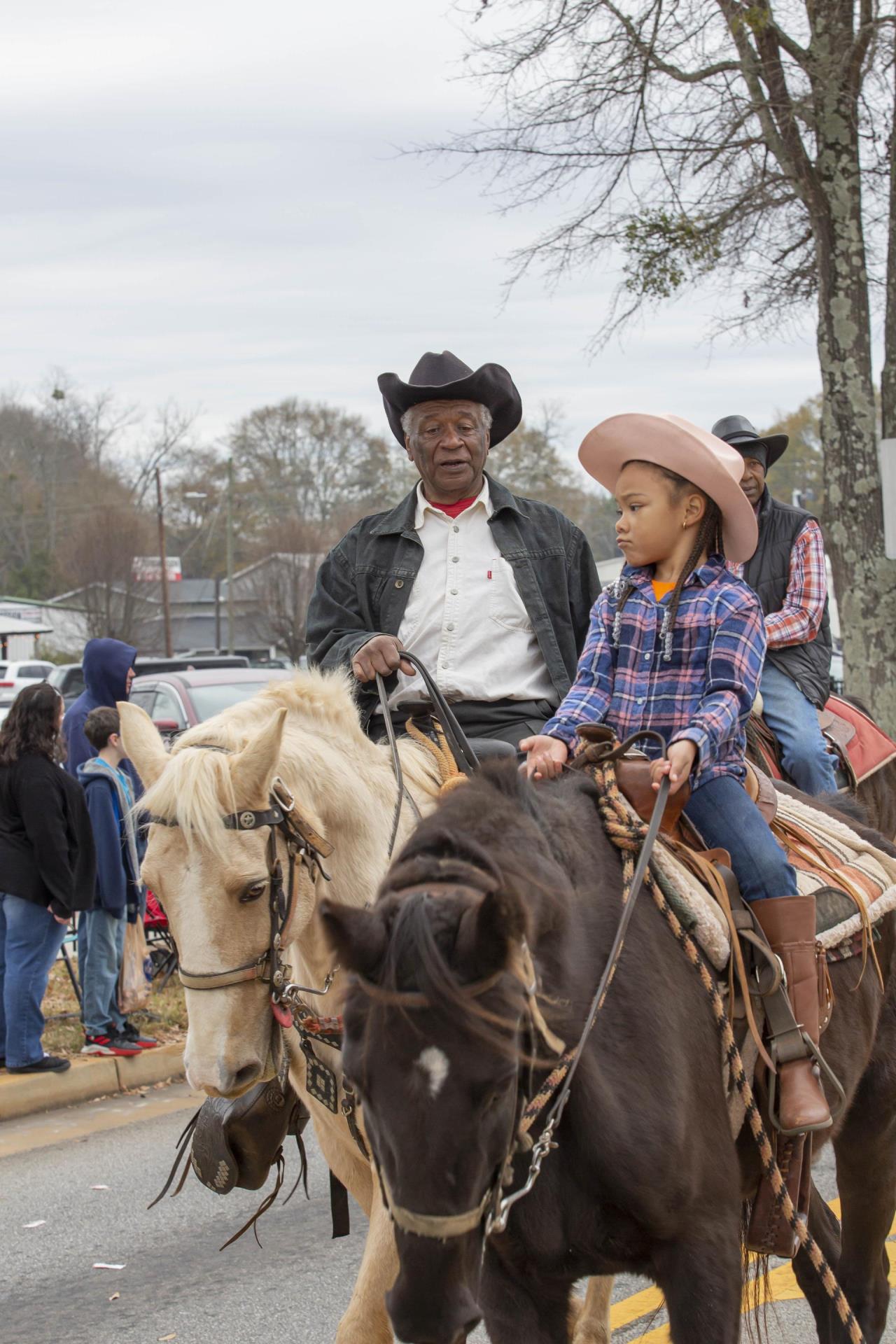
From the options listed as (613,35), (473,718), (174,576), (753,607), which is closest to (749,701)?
(753,607)

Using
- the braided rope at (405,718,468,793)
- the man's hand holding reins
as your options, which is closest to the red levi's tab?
the man's hand holding reins

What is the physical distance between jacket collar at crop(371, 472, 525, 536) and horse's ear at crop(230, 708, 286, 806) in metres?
1.32

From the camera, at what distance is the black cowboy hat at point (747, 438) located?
6.28m

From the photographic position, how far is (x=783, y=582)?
6266 mm

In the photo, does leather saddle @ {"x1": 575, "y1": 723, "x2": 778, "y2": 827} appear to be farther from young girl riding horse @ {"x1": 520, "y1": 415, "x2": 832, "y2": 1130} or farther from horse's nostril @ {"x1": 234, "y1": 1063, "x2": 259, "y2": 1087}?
horse's nostril @ {"x1": 234, "y1": 1063, "x2": 259, "y2": 1087}

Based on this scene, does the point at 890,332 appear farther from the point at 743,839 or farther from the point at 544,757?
the point at 544,757

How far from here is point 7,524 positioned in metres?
62.9

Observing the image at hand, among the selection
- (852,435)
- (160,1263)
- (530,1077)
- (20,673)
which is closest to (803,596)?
(160,1263)

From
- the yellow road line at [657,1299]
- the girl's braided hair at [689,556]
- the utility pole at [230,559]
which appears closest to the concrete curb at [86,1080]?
the yellow road line at [657,1299]

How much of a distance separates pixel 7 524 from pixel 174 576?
1510 centimetres

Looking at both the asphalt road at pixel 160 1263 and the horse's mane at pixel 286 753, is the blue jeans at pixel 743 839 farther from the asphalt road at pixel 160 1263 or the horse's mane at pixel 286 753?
the asphalt road at pixel 160 1263

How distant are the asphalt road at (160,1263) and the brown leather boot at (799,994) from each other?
0.92 m

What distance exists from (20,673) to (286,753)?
3659cm

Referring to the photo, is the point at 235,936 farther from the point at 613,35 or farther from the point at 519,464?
the point at 519,464
